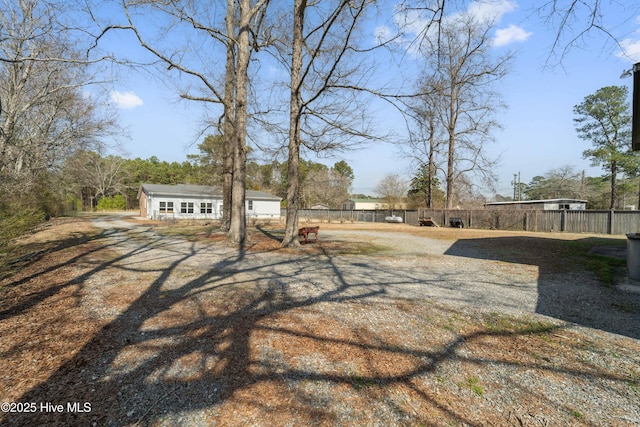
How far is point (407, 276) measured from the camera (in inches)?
248

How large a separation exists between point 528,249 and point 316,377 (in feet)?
35.7

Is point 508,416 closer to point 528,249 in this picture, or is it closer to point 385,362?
point 385,362

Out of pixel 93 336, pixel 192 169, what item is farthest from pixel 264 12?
pixel 192 169

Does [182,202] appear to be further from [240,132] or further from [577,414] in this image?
[577,414]

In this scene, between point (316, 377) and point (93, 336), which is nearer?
point (316, 377)

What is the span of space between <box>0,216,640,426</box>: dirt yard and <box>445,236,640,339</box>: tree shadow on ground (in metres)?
0.04

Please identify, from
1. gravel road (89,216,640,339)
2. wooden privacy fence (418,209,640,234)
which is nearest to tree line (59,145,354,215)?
wooden privacy fence (418,209,640,234)

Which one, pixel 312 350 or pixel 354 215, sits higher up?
pixel 354 215

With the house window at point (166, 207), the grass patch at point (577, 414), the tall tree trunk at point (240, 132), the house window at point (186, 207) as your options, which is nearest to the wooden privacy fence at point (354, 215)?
the house window at point (186, 207)

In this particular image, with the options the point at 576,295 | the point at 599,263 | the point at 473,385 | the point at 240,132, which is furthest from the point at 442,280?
the point at 240,132

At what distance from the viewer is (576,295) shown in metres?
5.07

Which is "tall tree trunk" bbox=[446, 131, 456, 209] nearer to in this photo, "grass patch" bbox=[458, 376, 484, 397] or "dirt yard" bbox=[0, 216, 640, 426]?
"dirt yard" bbox=[0, 216, 640, 426]

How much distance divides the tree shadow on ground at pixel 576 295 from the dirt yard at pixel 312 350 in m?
0.04

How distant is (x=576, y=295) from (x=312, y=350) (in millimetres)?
5135
